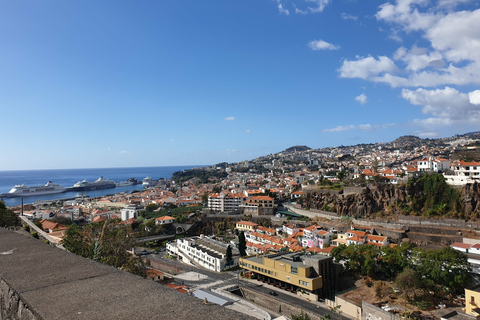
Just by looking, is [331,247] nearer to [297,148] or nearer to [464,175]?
[464,175]

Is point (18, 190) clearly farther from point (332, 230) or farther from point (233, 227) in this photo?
point (332, 230)

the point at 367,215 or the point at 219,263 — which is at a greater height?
the point at 367,215

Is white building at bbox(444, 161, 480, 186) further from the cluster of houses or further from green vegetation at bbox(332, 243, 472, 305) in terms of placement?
green vegetation at bbox(332, 243, 472, 305)

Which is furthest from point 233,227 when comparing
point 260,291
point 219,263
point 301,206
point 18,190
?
point 18,190

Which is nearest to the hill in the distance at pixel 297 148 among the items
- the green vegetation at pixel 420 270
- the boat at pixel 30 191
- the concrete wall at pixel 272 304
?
the boat at pixel 30 191

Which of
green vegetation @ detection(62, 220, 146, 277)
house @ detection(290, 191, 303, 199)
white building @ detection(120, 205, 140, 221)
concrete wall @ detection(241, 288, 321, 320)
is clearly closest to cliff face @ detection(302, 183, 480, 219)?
house @ detection(290, 191, 303, 199)

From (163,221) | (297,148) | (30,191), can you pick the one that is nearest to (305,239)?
(163,221)

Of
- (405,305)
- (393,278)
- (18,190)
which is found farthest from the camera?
(18,190)
